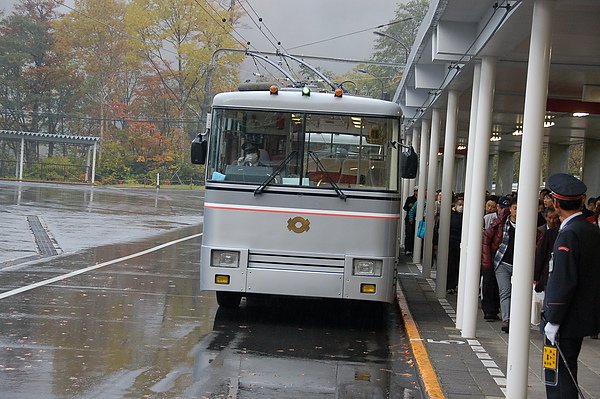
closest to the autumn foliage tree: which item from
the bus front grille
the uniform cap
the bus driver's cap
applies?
the uniform cap

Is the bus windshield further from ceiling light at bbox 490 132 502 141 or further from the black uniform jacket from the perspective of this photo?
ceiling light at bbox 490 132 502 141

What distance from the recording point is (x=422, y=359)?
11.3 metres

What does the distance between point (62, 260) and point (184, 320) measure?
798 cm

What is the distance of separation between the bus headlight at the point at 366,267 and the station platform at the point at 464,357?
898 millimetres

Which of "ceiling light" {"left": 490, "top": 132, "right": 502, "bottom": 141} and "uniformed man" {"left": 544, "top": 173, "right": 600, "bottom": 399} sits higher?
"ceiling light" {"left": 490, "top": 132, "right": 502, "bottom": 141}

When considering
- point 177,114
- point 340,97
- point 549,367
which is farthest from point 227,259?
point 177,114

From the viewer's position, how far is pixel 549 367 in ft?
23.2

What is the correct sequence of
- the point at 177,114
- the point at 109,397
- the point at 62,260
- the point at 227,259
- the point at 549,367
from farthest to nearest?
1. the point at 177,114
2. the point at 62,260
3. the point at 227,259
4. the point at 109,397
5. the point at 549,367

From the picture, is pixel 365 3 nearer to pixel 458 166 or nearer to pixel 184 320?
pixel 458 166

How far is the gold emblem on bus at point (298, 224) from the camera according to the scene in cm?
1342

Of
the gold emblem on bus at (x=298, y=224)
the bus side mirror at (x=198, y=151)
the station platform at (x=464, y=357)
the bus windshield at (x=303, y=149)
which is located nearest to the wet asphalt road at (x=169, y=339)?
the station platform at (x=464, y=357)

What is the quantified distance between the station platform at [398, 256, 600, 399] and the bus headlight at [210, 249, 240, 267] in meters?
2.41

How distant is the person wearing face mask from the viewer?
754 inches

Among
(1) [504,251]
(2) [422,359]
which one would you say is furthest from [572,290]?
(1) [504,251]
